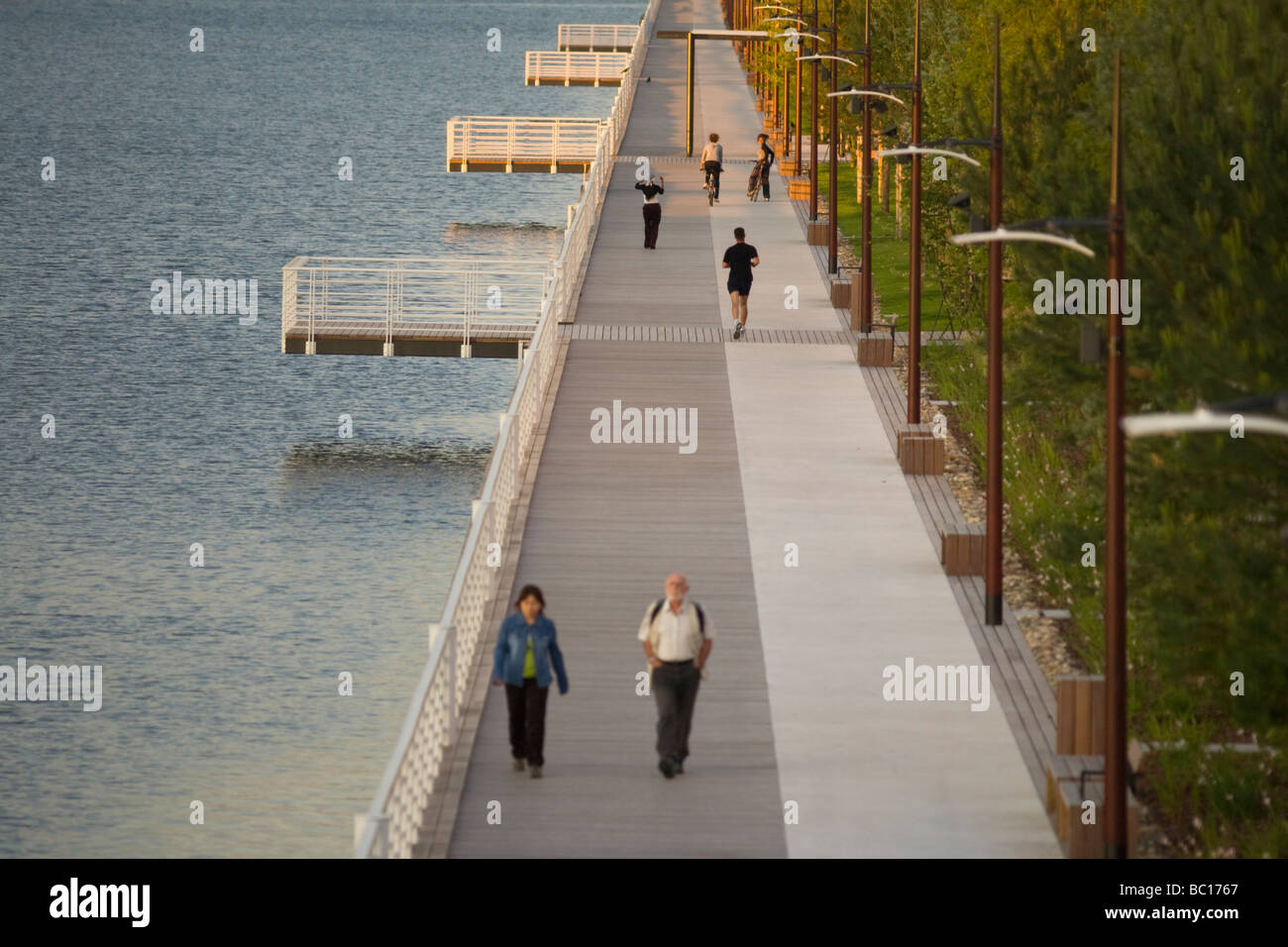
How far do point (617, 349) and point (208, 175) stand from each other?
56.3 metres

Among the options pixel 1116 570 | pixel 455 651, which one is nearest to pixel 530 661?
pixel 455 651

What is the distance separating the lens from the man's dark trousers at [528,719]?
15.3 m

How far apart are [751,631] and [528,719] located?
14.2ft

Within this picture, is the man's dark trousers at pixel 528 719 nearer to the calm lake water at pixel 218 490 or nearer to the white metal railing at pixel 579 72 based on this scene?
the calm lake water at pixel 218 490

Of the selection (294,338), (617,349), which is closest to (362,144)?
(294,338)

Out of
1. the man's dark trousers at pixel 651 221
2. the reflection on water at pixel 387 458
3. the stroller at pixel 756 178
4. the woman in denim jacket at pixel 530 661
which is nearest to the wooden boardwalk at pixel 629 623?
the woman in denim jacket at pixel 530 661

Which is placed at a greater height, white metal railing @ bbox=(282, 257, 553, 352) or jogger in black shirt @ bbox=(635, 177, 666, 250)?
jogger in black shirt @ bbox=(635, 177, 666, 250)

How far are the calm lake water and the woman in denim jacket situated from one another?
7855 mm

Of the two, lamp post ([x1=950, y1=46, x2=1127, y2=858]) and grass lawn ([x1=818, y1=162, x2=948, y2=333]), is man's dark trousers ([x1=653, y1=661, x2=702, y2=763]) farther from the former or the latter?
grass lawn ([x1=818, y1=162, x2=948, y2=333])

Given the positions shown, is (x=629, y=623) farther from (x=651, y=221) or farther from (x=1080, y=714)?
(x=651, y=221)

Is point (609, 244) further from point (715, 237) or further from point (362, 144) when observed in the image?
point (362, 144)

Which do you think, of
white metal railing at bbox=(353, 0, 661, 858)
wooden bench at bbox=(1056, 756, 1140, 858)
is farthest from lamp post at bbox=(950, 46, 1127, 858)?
white metal railing at bbox=(353, 0, 661, 858)

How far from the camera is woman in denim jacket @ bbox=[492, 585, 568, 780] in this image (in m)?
15.2

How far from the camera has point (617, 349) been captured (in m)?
32.3
